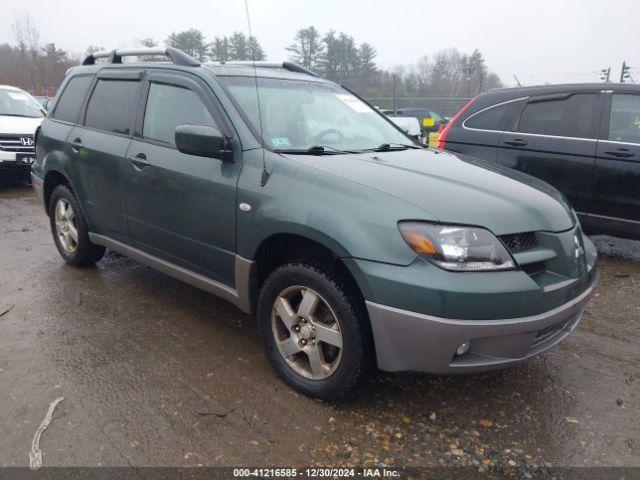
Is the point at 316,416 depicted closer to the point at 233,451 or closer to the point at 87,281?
the point at 233,451

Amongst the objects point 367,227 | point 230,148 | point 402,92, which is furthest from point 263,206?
point 402,92

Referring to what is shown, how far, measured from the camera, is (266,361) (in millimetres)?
3096

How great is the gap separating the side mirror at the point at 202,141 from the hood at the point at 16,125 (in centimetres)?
721

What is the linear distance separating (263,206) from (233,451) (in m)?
1.22

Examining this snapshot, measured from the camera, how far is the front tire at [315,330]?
243 cm

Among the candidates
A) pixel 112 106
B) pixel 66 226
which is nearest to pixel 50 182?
pixel 66 226

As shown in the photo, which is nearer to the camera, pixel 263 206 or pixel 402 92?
pixel 263 206

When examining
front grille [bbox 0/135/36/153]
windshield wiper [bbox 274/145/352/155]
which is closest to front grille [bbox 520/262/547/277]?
windshield wiper [bbox 274/145/352/155]

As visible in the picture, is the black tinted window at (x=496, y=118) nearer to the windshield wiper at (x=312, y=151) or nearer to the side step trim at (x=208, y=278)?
the windshield wiper at (x=312, y=151)

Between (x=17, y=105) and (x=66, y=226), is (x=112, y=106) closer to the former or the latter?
(x=66, y=226)

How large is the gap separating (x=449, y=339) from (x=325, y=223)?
777 mm

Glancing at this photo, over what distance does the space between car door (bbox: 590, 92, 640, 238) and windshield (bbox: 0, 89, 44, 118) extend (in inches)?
375

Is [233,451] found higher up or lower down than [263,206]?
lower down

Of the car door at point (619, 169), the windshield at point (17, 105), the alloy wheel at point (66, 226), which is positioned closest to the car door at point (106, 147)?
the alloy wheel at point (66, 226)
